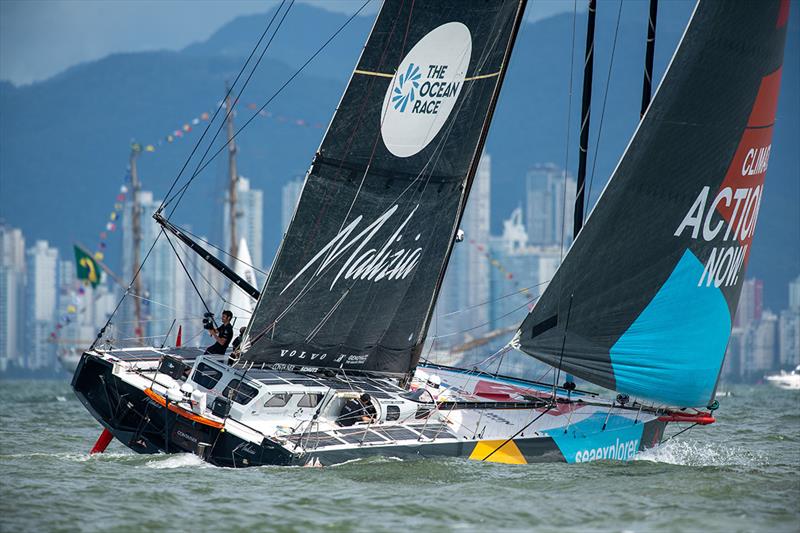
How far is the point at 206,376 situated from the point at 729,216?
7.15m

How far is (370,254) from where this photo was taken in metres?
16.4

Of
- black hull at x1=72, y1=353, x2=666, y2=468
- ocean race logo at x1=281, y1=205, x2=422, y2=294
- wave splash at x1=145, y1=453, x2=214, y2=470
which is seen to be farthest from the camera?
ocean race logo at x1=281, y1=205, x2=422, y2=294

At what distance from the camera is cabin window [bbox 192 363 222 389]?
51.3 ft

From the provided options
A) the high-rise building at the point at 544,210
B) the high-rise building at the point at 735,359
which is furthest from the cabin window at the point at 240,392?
the high-rise building at the point at 544,210

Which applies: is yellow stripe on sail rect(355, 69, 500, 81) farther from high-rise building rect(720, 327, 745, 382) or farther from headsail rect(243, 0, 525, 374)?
high-rise building rect(720, 327, 745, 382)

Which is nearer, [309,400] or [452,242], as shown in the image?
[309,400]

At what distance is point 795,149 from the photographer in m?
196

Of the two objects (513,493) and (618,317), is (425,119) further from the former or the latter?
(513,493)

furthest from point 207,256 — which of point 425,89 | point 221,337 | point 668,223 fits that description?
point 668,223

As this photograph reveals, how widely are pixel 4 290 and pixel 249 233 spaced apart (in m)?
41.3

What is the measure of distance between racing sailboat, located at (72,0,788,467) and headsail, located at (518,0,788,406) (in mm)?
25

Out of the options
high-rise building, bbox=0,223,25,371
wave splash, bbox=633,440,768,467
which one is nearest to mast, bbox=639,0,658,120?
wave splash, bbox=633,440,768,467

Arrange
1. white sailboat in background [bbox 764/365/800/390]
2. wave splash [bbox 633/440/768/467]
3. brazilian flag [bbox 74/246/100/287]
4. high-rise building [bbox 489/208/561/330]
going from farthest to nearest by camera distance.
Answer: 1. high-rise building [bbox 489/208/561/330]
2. white sailboat in background [bbox 764/365/800/390]
3. brazilian flag [bbox 74/246/100/287]
4. wave splash [bbox 633/440/768/467]

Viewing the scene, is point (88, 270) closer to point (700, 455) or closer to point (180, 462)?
point (700, 455)
